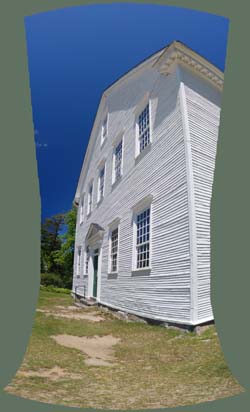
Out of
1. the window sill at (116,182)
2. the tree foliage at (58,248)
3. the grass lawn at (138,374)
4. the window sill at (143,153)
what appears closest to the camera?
the grass lawn at (138,374)

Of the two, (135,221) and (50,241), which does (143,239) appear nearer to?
(135,221)

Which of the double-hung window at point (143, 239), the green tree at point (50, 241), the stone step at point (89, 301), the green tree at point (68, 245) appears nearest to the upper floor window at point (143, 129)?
the double-hung window at point (143, 239)

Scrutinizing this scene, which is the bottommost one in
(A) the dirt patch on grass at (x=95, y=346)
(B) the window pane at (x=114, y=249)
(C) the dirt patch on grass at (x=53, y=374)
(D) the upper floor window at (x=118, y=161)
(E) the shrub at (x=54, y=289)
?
(C) the dirt patch on grass at (x=53, y=374)

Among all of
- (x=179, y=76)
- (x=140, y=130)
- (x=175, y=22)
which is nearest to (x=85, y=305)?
(x=140, y=130)

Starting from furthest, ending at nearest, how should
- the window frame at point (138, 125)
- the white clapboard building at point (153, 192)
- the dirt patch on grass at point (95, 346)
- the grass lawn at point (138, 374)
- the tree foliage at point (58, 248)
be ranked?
1. the tree foliage at point (58, 248)
2. the window frame at point (138, 125)
3. the dirt patch on grass at point (95, 346)
4. the white clapboard building at point (153, 192)
5. the grass lawn at point (138, 374)

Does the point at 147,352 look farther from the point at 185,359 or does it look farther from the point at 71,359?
the point at 71,359

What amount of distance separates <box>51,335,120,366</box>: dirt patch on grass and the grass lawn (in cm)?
3

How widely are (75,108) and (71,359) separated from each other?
2.36 meters

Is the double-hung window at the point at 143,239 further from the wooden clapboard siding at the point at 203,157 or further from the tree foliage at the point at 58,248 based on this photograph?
the tree foliage at the point at 58,248

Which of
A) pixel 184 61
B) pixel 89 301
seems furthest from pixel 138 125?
pixel 89 301

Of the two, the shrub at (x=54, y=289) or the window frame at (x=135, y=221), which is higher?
the window frame at (x=135, y=221)

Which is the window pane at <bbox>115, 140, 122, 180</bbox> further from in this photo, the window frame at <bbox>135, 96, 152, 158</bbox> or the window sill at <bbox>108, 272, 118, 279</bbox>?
the window sill at <bbox>108, 272, 118, 279</bbox>

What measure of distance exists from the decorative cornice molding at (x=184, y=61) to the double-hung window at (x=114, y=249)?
1.62 m

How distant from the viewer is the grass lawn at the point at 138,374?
267 centimetres
